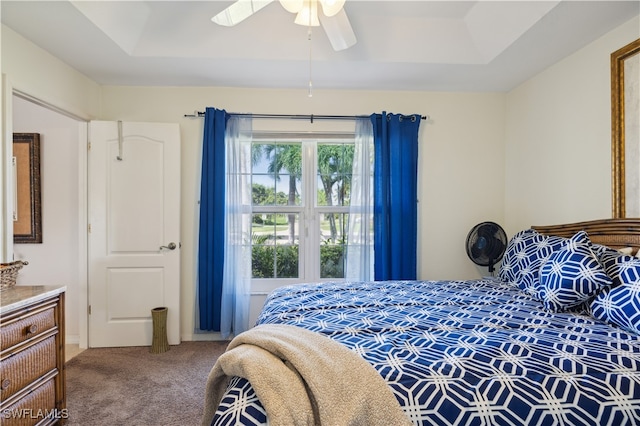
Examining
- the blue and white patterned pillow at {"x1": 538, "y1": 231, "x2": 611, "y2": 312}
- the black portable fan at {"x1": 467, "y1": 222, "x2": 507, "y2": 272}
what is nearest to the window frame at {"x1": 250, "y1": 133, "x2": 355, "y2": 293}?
the black portable fan at {"x1": 467, "y1": 222, "x2": 507, "y2": 272}

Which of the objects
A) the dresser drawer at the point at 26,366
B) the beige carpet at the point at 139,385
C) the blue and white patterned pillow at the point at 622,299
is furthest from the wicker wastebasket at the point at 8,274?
the blue and white patterned pillow at the point at 622,299

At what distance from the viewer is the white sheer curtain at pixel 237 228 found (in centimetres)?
301

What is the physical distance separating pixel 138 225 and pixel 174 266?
488mm

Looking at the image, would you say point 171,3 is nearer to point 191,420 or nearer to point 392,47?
point 392,47

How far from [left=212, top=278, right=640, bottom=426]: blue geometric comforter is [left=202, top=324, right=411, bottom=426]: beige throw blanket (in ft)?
0.19

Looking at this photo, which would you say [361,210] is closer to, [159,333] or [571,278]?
[571,278]

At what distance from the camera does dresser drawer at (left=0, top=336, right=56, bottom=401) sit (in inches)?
58.7

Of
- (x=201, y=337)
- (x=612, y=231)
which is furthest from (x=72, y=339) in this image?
(x=612, y=231)

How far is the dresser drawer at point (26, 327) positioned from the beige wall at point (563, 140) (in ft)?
11.3

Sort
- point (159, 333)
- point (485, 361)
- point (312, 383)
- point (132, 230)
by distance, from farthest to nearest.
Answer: point (132, 230) < point (159, 333) < point (485, 361) < point (312, 383)

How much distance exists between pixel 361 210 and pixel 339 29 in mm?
1602

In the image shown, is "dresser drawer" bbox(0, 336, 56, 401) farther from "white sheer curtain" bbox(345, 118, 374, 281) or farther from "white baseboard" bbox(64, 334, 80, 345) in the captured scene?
"white sheer curtain" bbox(345, 118, 374, 281)

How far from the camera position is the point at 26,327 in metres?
1.62

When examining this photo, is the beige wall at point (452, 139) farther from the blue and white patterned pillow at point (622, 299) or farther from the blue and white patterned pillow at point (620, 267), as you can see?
the blue and white patterned pillow at point (622, 299)
